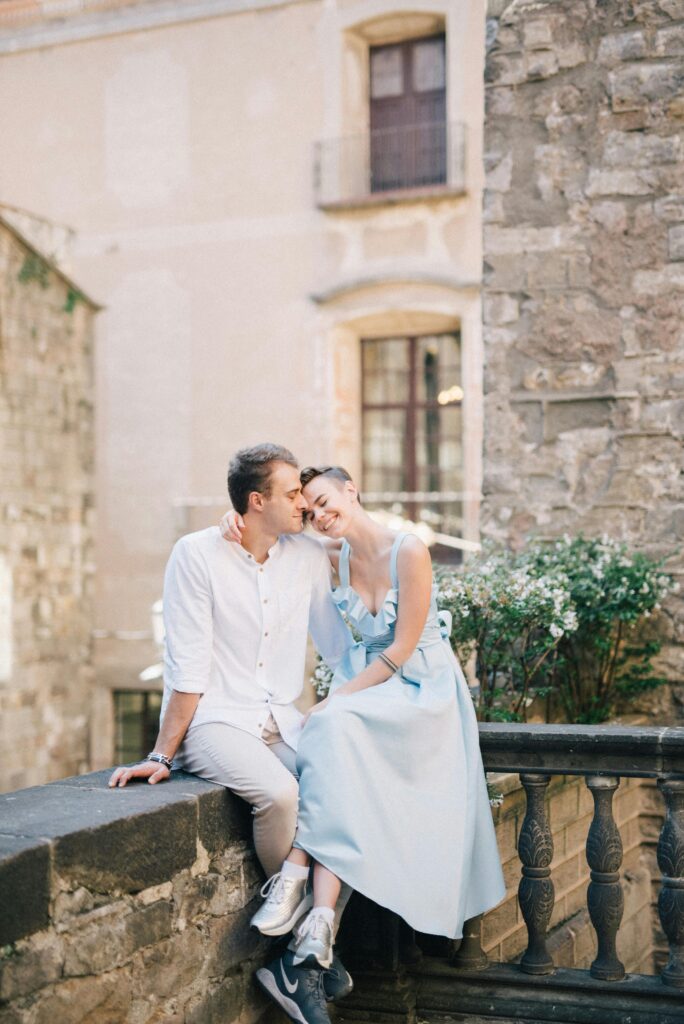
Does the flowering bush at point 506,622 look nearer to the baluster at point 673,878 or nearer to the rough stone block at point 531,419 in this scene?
the rough stone block at point 531,419

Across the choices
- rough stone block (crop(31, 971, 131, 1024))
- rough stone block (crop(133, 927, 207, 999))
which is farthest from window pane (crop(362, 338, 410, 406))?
rough stone block (crop(31, 971, 131, 1024))

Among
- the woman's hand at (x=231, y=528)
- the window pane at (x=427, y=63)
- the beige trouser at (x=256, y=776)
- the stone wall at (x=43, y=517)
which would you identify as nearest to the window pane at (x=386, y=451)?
the stone wall at (x=43, y=517)

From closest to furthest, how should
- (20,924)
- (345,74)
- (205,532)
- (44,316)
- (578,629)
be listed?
1. (20,924)
2. (205,532)
3. (578,629)
4. (44,316)
5. (345,74)

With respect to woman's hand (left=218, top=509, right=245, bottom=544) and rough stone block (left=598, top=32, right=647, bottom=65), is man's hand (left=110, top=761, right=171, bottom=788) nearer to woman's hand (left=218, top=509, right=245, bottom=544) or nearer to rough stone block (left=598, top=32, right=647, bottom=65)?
woman's hand (left=218, top=509, right=245, bottom=544)

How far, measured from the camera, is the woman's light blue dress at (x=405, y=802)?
3.33 m

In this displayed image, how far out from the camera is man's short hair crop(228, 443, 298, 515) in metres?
3.64

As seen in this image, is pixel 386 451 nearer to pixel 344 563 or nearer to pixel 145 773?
pixel 344 563

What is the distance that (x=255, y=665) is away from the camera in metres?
3.59

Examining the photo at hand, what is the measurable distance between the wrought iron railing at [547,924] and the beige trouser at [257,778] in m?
0.56

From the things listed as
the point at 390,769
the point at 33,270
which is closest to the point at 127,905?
the point at 390,769

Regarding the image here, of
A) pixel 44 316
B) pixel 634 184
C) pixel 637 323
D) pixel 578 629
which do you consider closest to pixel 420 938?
pixel 578 629

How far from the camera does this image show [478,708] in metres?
5.47

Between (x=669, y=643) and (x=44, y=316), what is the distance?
939 cm

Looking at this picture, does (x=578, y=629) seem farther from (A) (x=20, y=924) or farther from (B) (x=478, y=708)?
(A) (x=20, y=924)
